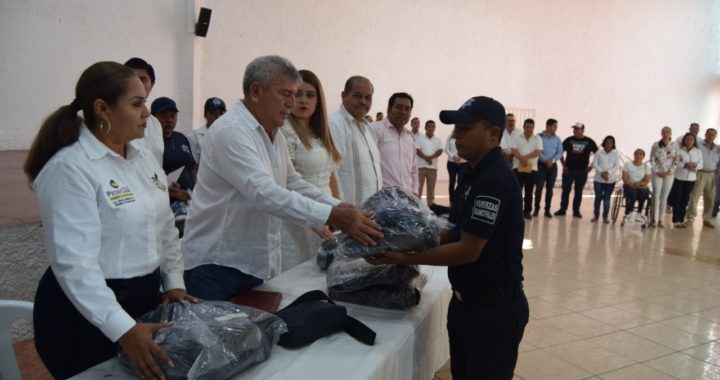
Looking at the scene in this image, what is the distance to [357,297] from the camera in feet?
6.57

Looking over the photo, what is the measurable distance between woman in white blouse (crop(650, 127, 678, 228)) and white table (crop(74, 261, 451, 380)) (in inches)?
344

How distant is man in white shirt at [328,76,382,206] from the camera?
11.5 feet

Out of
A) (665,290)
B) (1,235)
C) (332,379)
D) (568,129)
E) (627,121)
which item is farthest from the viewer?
(627,121)

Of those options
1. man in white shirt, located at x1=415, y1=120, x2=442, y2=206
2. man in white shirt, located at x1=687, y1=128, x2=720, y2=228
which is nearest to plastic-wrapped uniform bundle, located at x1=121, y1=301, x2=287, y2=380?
man in white shirt, located at x1=415, y1=120, x2=442, y2=206

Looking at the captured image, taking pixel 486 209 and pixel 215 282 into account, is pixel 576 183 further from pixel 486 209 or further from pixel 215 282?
pixel 215 282

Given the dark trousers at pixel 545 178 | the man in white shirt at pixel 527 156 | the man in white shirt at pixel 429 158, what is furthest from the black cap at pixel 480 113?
the dark trousers at pixel 545 178

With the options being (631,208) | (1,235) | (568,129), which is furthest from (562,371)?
(568,129)

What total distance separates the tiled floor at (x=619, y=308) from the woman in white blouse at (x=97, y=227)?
1.74 m

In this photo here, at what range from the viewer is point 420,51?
40.4ft

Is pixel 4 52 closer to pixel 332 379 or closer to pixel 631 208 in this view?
pixel 332 379

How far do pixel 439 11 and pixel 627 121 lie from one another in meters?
8.65

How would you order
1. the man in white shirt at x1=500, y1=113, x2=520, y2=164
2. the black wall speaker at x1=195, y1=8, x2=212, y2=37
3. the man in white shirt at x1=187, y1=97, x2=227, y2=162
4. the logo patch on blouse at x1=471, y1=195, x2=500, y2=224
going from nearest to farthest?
the logo patch on blouse at x1=471, y1=195, x2=500, y2=224 → the man in white shirt at x1=187, y1=97, x2=227, y2=162 → the black wall speaker at x1=195, y1=8, x2=212, y2=37 → the man in white shirt at x1=500, y1=113, x2=520, y2=164

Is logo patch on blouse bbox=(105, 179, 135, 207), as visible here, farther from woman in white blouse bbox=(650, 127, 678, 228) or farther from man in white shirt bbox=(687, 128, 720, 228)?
man in white shirt bbox=(687, 128, 720, 228)

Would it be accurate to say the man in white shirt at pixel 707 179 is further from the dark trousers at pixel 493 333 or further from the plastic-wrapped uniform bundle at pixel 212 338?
the plastic-wrapped uniform bundle at pixel 212 338
